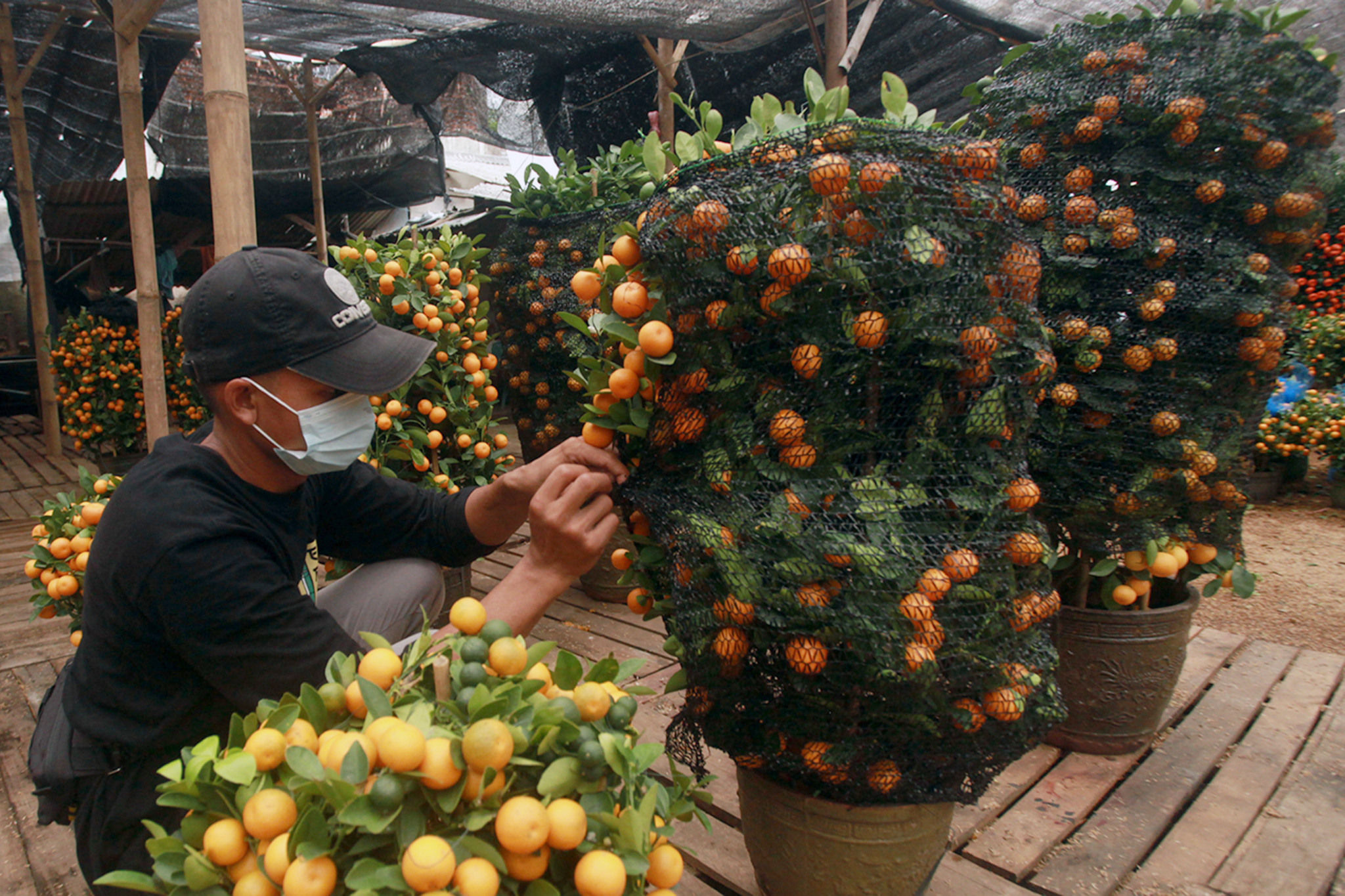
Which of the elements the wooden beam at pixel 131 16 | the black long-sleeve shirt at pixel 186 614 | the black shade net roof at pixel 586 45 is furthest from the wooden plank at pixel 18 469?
the black long-sleeve shirt at pixel 186 614

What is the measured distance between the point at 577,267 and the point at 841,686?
2500 millimetres

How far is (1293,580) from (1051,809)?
2.80 meters

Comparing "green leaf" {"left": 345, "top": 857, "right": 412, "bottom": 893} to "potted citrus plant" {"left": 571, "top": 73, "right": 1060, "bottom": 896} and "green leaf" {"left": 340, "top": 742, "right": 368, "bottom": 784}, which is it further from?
"potted citrus plant" {"left": 571, "top": 73, "right": 1060, "bottom": 896}

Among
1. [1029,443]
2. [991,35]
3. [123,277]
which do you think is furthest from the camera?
[123,277]

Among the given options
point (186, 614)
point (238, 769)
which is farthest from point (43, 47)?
point (238, 769)

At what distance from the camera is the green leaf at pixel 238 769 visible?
91cm

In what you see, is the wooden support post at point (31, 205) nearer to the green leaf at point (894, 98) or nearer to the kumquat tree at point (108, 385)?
the kumquat tree at point (108, 385)

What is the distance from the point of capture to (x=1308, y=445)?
5211mm

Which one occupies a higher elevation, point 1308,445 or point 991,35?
point 991,35

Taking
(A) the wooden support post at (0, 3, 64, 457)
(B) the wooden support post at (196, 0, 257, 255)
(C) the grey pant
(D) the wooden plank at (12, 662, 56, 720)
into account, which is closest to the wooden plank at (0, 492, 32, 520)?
(A) the wooden support post at (0, 3, 64, 457)

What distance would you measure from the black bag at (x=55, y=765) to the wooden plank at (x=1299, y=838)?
2.40m

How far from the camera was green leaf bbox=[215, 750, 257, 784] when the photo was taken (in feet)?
2.97

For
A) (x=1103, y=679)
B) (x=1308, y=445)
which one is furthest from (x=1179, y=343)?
(x=1308, y=445)

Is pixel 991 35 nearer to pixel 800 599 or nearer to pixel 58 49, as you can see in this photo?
pixel 800 599
